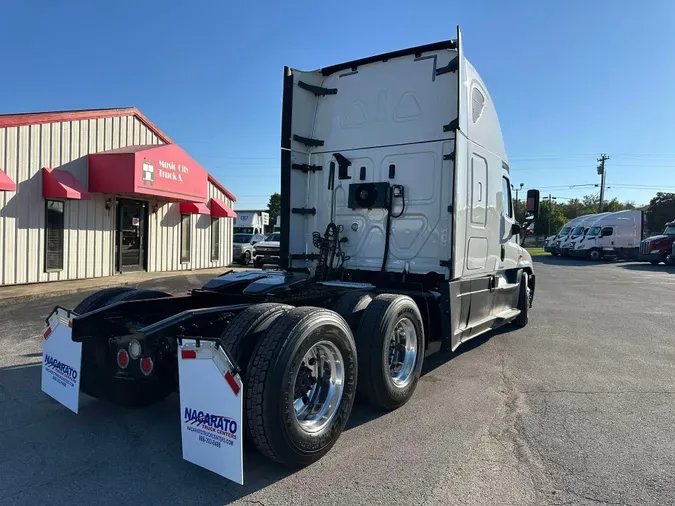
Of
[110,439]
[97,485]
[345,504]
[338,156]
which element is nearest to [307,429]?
[345,504]

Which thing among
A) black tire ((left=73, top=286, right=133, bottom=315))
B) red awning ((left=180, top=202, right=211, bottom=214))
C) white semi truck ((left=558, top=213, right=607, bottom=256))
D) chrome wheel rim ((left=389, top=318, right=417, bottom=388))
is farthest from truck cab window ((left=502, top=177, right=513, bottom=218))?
white semi truck ((left=558, top=213, right=607, bottom=256))

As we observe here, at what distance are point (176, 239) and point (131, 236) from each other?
2040mm

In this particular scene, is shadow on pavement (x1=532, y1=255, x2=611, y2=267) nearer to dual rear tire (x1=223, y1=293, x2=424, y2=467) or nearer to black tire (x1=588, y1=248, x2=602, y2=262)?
black tire (x1=588, y1=248, x2=602, y2=262)

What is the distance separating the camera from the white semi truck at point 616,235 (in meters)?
31.8

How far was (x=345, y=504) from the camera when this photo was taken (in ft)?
9.30

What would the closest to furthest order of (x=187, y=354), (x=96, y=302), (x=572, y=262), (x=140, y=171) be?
(x=187, y=354) → (x=96, y=302) → (x=140, y=171) → (x=572, y=262)

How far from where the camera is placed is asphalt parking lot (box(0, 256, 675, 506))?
2.97 m

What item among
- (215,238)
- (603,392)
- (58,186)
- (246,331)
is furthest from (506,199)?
(215,238)

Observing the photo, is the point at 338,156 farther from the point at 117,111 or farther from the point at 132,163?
the point at 117,111

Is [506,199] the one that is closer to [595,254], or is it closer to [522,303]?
[522,303]

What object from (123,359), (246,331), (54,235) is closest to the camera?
(246,331)

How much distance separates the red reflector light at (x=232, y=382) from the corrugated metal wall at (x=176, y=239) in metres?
14.8

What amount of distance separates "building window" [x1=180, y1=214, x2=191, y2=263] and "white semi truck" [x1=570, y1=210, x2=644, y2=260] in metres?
26.5

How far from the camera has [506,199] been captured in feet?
24.1
